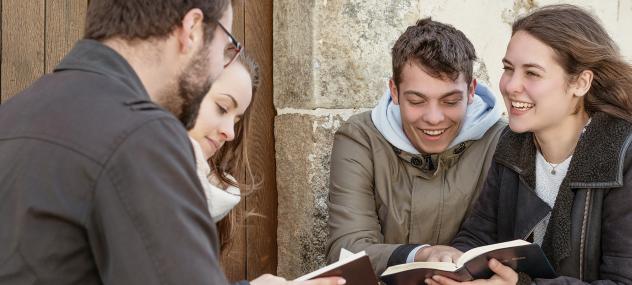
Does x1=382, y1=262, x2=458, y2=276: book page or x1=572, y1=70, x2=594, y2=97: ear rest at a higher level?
x1=572, y1=70, x2=594, y2=97: ear

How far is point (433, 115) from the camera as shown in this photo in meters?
2.61

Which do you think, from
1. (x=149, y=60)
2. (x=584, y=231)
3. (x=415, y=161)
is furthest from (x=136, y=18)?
(x=415, y=161)

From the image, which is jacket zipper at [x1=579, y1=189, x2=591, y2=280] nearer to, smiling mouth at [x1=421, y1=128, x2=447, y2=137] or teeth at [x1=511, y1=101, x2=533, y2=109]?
teeth at [x1=511, y1=101, x2=533, y2=109]

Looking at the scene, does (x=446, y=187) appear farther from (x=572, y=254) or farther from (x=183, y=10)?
(x=183, y=10)

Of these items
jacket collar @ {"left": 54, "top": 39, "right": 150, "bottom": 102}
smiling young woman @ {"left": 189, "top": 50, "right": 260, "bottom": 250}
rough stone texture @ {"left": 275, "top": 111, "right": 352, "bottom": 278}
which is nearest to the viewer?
jacket collar @ {"left": 54, "top": 39, "right": 150, "bottom": 102}

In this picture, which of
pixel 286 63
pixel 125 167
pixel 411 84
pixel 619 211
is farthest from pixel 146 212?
pixel 286 63

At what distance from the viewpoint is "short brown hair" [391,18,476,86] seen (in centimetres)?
262

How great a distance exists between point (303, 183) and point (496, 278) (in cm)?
93

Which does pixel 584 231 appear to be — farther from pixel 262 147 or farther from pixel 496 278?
pixel 262 147

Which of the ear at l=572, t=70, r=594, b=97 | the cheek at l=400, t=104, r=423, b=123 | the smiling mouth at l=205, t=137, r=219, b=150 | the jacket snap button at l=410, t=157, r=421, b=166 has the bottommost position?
the jacket snap button at l=410, t=157, r=421, b=166

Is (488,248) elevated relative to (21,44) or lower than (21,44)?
lower

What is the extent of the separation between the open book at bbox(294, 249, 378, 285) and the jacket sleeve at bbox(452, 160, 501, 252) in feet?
2.68

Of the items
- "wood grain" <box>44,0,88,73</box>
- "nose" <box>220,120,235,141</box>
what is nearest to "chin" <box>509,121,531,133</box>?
"nose" <box>220,120,235,141</box>

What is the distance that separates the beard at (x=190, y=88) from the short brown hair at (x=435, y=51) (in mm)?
1339
